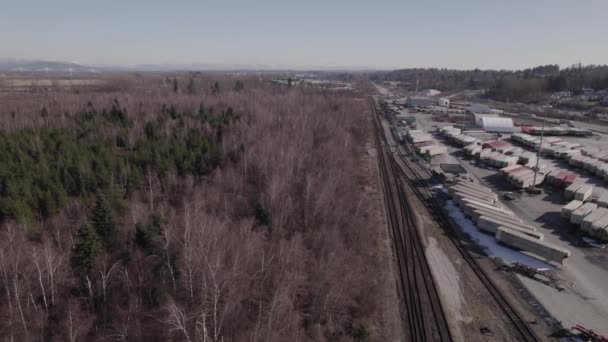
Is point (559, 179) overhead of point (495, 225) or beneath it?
overhead

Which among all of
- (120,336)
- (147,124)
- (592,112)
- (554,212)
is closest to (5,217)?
(120,336)

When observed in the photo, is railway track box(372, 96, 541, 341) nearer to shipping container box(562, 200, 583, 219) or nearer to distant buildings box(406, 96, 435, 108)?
shipping container box(562, 200, 583, 219)

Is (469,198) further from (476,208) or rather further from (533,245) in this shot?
(533,245)

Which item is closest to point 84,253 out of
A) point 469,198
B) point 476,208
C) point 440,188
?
point 476,208

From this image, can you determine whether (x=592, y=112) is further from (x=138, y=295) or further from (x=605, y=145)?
(x=138, y=295)

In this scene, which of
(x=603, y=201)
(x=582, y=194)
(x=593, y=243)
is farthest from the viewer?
(x=582, y=194)

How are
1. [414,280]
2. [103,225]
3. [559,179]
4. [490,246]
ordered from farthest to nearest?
[559,179] < [490,246] < [414,280] < [103,225]
